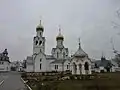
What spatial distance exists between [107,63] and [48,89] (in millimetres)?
68064

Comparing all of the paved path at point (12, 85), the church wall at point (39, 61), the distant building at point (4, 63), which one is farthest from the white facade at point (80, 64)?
the distant building at point (4, 63)

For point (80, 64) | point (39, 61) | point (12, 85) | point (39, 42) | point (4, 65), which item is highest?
point (39, 42)

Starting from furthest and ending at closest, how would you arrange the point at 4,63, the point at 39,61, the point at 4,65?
the point at 4,63 < the point at 4,65 < the point at 39,61

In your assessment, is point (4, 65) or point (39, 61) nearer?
point (39, 61)

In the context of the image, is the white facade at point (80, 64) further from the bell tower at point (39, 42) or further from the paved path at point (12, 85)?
the bell tower at point (39, 42)

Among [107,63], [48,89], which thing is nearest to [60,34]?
[107,63]

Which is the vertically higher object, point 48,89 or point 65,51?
point 65,51

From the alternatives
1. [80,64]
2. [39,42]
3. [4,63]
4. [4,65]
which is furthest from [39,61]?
[4,63]

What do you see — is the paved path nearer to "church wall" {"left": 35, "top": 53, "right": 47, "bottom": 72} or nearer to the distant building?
"church wall" {"left": 35, "top": 53, "right": 47, "bottom": 72}

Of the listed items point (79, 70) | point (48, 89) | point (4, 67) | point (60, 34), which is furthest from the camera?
point (4, 67)

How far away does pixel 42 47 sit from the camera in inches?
2685

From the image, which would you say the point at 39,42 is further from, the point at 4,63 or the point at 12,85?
the point at 12,85

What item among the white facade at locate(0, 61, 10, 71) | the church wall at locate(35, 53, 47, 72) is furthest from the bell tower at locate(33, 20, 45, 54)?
the white facade at locate(0, 61, 10, 71)

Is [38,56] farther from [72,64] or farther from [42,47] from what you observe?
[72,64]
